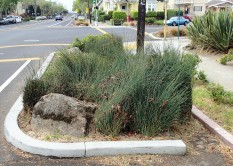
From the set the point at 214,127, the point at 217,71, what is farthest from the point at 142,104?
the point at 217,71

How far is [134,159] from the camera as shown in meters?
4.61

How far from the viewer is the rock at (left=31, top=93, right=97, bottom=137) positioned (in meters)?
5.08

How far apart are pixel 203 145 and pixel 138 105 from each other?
1.05 meters

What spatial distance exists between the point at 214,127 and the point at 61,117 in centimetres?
224

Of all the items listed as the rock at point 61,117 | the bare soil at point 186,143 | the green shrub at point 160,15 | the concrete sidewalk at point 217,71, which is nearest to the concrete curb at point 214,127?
the bare soil at point 186,143

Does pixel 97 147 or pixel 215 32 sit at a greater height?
pixel 215 32

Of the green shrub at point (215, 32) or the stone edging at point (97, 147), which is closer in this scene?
the stone edging at point (97, 147)

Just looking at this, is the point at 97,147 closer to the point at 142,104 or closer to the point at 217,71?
the point at 142,104

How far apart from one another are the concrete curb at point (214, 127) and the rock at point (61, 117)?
5.84 feet

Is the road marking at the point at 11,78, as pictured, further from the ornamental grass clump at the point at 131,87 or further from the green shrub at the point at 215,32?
the green shrub at the point at 215,32

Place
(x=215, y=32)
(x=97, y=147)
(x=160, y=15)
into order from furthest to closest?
1. (x=160, y=15)
2. (x=215, y=32)
3. (x=97, y=147)

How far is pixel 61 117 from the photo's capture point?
16.8 feet

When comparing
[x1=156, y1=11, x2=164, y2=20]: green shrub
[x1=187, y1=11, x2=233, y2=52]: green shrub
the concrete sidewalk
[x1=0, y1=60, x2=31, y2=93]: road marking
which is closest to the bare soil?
the concrete sidewalk

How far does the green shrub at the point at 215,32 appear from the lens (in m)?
13.4
